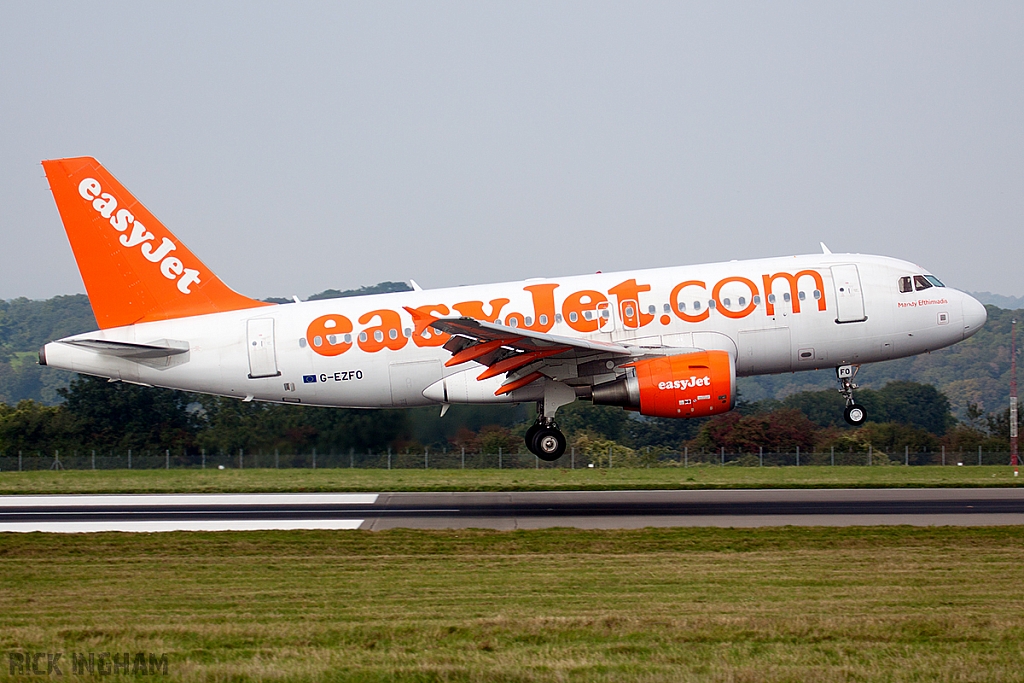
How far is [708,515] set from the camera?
86.8 ft

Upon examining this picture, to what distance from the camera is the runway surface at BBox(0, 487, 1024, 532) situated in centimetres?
2553

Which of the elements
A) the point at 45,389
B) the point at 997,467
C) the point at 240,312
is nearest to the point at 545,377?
the point at 240,312

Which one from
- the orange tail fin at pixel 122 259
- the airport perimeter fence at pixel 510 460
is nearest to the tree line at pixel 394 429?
the airport perimeter fence at pixel 510 460

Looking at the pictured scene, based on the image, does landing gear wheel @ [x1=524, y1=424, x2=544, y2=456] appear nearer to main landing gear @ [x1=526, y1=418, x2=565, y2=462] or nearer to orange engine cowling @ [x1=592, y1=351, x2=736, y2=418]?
main landing gear @ [x1=526, y1=418, x2=565, y2=462]

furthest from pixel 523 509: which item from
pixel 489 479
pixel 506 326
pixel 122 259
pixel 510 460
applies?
pixel 510 460

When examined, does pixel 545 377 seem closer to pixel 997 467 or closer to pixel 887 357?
pixel 887 357

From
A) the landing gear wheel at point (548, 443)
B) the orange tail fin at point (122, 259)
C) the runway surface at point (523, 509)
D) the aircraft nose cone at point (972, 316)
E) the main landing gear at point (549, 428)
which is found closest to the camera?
the runway surface at point (523, 509)

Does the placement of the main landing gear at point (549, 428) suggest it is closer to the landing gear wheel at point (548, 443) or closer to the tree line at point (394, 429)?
the landing gear wheel at point (548, 443)

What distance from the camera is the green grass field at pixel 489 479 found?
→ 35656 millimetres

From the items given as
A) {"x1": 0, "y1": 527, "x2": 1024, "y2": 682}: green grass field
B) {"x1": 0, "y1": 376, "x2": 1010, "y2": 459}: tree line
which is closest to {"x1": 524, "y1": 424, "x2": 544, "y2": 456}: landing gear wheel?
{"x1": 0, "y1": 376, "x2": 1010, "y2": 459}: tree line

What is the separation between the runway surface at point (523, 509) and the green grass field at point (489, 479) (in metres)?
2.22

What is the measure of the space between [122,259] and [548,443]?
12667mm

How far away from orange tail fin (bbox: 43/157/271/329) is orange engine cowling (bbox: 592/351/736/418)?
36.8 feet

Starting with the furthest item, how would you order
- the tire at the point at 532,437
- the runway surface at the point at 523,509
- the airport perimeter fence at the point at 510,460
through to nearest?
the airport perimeter fence at the point at 510,460 → the tire at the point at 532,437 → the runway surface at the point at 523,509
